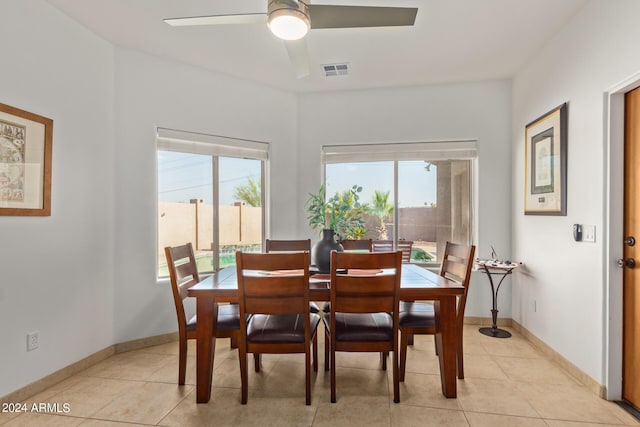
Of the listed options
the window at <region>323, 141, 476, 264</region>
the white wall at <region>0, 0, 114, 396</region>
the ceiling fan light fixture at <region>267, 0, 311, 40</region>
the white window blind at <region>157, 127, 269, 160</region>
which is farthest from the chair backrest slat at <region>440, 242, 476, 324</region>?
the white wall at <region>0, 0, 114, 396</region>

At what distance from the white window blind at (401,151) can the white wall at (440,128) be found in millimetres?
71

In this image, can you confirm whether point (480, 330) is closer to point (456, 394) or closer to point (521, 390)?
point (521, 390)

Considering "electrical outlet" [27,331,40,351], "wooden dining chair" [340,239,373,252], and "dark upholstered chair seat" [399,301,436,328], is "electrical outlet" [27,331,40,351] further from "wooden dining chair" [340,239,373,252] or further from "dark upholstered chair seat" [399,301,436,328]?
"dark upholstered chair seat" [399,301,436,328]

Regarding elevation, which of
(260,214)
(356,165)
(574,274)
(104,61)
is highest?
(104,61)

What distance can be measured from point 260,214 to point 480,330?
2.73 metres

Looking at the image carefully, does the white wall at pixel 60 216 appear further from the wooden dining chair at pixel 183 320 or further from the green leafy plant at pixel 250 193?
the green leafy plant at pixel 250 193

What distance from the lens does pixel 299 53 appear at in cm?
215

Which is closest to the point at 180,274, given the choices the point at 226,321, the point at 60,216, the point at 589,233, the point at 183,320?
the point at 183,320

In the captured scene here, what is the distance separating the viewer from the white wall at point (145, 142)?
302 cm

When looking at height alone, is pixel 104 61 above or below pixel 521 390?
above

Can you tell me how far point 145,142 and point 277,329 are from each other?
7.30 ft

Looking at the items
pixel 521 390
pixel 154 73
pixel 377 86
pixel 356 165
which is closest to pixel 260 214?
pixel 356 165

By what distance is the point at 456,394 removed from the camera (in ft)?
7.28

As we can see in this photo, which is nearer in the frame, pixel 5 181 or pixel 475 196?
pixel 5 181
